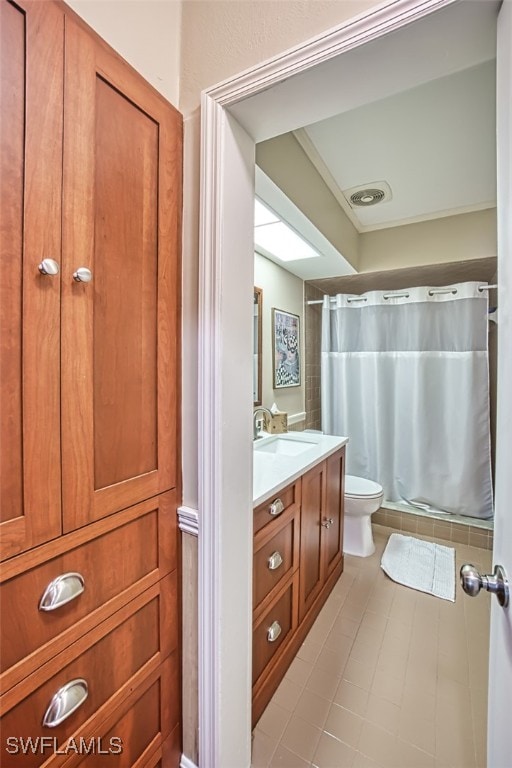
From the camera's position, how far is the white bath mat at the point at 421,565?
200 centimetres

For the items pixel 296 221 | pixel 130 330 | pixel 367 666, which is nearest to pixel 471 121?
pixel 296 221

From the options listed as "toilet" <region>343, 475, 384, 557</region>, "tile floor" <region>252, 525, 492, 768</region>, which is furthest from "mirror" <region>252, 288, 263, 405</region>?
"tile floor" <region>252, 525, 492, 768</region>

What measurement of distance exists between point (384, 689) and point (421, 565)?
3.32 ft

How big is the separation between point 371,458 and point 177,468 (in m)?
2.41

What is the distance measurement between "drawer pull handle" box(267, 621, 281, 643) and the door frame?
0.31 meters

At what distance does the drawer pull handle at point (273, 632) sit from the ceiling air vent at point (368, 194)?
7.97ft

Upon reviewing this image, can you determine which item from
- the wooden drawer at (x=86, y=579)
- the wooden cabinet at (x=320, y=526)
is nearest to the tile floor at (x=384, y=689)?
the wooden cabinet at (x=320, y=526)

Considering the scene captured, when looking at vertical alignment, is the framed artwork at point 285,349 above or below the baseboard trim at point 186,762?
above

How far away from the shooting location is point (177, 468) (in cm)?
96

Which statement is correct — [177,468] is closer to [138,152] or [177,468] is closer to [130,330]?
[130,330]

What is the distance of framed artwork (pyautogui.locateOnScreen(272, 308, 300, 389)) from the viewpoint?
96.6 inches

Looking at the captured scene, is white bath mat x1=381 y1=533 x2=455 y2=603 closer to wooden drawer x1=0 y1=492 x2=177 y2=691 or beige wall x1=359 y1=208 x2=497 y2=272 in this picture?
wooden drawer x1=0 y1=492 x2=177 y2=691

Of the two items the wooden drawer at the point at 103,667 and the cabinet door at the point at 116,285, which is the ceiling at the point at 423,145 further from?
the wooden drawer at the point at 103,667

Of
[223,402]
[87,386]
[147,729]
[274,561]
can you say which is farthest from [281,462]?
[87,386]
